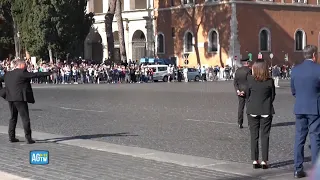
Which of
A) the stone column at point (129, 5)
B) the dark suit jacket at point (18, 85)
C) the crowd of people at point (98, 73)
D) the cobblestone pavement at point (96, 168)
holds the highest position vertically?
the stone column at point (129, 5)

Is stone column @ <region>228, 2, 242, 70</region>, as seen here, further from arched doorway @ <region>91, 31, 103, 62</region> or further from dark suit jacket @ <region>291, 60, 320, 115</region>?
dark suit jacket @ <region>291, 60, 320, 115</region>

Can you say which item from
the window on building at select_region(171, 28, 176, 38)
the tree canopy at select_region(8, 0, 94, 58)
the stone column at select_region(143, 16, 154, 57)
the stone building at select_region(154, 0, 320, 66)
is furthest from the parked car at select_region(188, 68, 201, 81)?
Result: the stone column at select_region(143, 16, 154, 57)

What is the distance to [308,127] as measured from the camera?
947 centimetres

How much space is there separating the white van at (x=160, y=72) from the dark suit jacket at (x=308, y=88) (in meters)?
49.0

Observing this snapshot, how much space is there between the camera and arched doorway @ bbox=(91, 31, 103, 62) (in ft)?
253

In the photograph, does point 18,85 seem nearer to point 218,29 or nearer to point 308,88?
point 308,88

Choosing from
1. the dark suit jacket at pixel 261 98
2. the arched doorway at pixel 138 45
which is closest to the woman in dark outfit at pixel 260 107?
the dark suit jacket at pixel 261 98

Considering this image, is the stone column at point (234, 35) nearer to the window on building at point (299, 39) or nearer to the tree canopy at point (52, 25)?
the window on building at point (299, 39)

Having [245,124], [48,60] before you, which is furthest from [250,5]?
[245,124]

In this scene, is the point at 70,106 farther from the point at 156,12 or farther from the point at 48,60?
the point at 156,12

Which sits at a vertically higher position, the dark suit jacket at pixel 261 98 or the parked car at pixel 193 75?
the dark suit jacket at pixel 261 98

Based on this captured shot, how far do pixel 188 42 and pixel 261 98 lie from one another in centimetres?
5747

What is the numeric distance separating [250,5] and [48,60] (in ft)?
68.5

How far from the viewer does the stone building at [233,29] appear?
209ft
